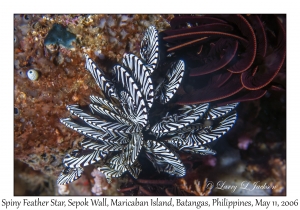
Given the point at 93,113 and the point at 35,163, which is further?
the point at 35,163

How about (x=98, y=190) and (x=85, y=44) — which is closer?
(x=85, y=44)

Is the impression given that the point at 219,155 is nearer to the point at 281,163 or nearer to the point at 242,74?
the point at 281,163

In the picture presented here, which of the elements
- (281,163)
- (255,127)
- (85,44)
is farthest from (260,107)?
(85,44)

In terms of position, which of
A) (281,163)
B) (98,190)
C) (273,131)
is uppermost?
(273,131)

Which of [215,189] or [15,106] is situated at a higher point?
[15,106]

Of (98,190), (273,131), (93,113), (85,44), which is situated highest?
(85,44)

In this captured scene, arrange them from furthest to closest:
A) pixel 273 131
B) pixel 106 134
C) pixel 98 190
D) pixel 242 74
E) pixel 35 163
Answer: pixel 98 190 → pixel 273 131 → pixel 35 163 → pixel 106 134 → pixel 242 74

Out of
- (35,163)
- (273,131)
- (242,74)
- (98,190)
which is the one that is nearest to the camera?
(242,74)

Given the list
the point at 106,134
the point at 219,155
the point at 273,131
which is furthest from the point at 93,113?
the point at 273,131

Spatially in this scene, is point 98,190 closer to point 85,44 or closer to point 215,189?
point 215,189
